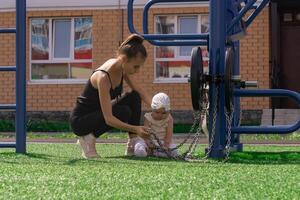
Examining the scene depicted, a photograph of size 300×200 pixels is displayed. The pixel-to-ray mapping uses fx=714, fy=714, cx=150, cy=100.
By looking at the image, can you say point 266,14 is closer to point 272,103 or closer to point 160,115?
point 272,103

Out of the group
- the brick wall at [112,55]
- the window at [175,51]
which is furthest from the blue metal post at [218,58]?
the window at [175,51]

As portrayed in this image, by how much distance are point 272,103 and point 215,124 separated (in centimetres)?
1022

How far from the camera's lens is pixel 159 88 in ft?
55.0

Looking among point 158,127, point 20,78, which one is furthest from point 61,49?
point 158,127

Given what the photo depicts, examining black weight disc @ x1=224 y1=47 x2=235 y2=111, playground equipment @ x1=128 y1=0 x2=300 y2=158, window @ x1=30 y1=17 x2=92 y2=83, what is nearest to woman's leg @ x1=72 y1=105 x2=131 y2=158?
playground equipment @ x1=128 y1=0 x2=300 y2=158

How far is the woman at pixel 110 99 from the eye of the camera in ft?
19.1

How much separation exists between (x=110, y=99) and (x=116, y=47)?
11.1 m

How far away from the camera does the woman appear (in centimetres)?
581

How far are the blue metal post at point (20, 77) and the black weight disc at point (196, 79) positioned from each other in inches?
65.9

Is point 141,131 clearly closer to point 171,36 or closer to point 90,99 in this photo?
point 90,99

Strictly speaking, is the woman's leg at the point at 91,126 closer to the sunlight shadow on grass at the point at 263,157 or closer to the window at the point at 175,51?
the sunlight shadow on grass at the point at 263,157

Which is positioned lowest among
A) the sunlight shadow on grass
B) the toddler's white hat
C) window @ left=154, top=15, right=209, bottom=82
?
the sunlight shadow on grass

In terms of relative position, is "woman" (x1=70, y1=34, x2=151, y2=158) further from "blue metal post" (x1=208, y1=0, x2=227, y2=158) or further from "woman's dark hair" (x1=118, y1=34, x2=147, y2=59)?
"blue metal post" (x1=208, y1=0, x2=227, y2=158)

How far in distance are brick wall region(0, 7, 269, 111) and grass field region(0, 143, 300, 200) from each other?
1123 cm
